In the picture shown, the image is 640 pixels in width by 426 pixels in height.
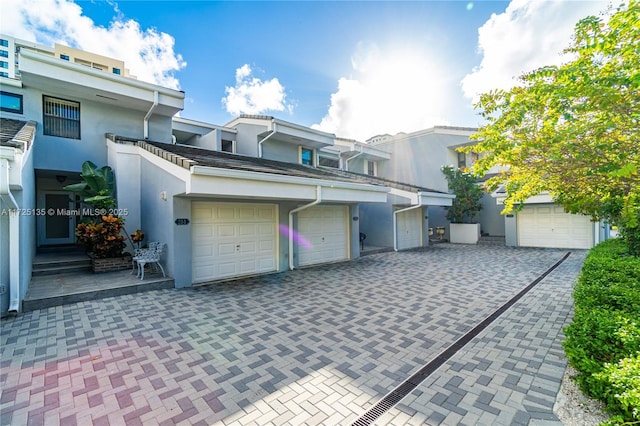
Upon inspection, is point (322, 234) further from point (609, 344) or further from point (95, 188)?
point (609, 344)

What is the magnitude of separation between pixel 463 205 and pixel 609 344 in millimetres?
15525

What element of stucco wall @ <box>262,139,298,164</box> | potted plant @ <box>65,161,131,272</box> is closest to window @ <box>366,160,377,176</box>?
stucco wall @ <box>262,139,298,164</box>

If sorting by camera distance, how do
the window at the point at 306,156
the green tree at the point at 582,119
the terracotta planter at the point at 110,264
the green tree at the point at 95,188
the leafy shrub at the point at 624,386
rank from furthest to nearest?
the window at the point at 306,156 < the green tree at the point at 95,188 < the terracotta planter at the point at 110,264 < the green tree at the point at 582,119 < the leafy shrub at the point at 624,386

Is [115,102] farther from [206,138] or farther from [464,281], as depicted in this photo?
[464,281]

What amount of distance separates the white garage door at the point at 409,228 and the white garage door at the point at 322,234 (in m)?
4.33

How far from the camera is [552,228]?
14.3 metres

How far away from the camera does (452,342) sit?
172 inches

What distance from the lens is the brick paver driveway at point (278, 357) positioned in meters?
2.86

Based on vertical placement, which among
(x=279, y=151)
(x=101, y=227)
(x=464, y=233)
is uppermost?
(x=279, y=151)

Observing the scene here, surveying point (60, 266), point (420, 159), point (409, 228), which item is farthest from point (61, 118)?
point (420, 159)

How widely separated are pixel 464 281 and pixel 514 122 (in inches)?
200

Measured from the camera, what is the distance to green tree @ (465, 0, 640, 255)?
12.0 feet

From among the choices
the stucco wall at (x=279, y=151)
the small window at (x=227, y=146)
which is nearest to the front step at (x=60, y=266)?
the small window at (x=227, y=146)

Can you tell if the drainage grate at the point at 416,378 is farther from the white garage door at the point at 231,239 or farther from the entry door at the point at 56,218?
the entry door at the point at 56,218
